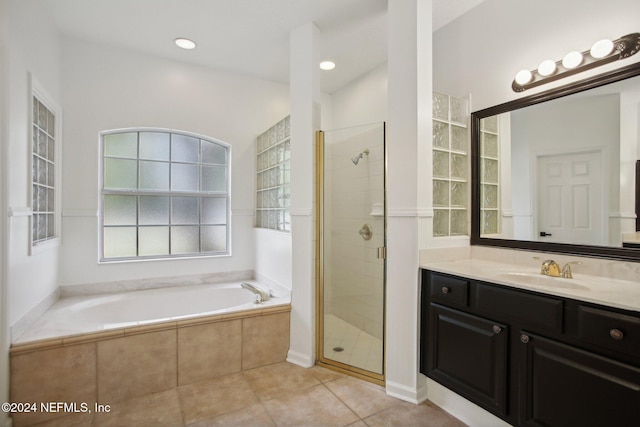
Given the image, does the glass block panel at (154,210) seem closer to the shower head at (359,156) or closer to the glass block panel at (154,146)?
the glass block panel at (154,146)

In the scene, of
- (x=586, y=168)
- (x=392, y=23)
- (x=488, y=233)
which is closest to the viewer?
(x=586, y=168)

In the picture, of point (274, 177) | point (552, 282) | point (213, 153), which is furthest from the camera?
point (213, 153)

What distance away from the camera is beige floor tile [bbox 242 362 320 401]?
2.02 metres

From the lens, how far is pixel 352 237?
247 centimetres

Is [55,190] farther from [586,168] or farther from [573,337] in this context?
[586,168]

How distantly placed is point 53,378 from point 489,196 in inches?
115

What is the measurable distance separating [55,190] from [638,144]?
386 centimetres

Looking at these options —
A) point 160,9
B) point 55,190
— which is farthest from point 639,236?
point 55,190

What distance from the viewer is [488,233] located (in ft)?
6.95

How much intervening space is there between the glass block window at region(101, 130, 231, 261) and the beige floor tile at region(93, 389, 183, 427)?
150 cm

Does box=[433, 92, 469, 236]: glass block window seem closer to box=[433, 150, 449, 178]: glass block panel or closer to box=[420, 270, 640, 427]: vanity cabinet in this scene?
box=[433, 150, 449, 178]: glass block panel

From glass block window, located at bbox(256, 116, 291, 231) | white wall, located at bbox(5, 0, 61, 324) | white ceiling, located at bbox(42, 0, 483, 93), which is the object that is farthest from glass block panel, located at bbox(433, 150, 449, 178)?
white wall, located at bbox(5, 0, 61, 324)

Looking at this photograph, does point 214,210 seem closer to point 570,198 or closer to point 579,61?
point 570,198

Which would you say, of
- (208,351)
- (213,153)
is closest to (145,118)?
(213,153)
